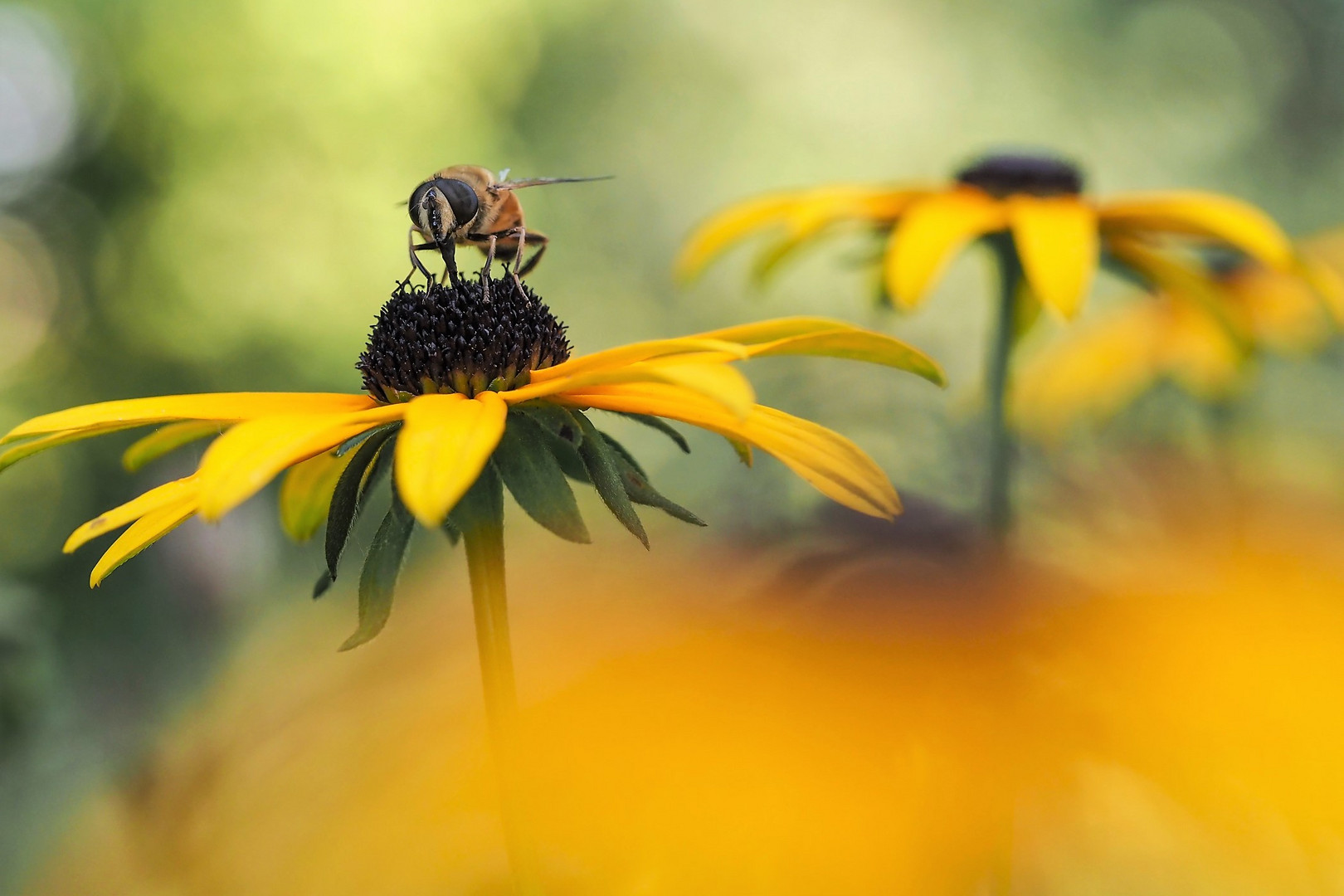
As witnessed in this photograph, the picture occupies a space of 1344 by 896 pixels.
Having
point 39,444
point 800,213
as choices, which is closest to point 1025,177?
point 800,213

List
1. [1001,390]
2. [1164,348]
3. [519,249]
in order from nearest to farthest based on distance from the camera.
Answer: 1. [519,249]
2. [1001,390]
3. [1164,348]

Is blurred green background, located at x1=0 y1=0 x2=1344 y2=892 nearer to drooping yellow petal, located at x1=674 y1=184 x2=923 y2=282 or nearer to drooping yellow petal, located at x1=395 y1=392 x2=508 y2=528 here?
drooping yellow petal, located at x1=674 y1=184 x2=923 y2=282

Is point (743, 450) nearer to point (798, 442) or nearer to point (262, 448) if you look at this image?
point (798, 442)

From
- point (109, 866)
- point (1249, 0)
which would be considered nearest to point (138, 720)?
point (109, 866)

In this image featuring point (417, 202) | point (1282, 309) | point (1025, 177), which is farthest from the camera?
point (1282, 309)

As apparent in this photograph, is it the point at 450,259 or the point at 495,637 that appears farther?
the point at 450,259

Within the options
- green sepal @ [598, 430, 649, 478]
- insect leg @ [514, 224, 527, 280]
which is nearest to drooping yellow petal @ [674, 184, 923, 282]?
insect leg @ [514, 224, 527, 280]
